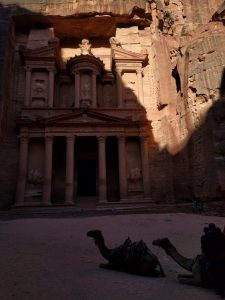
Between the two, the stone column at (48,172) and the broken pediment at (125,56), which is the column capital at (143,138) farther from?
the broken pediment at (125,56)

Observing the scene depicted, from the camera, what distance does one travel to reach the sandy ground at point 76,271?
155 inches

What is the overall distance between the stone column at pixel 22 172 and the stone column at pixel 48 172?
1.43 metres

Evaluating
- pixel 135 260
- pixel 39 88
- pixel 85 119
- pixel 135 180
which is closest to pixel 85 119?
pixel 85 119

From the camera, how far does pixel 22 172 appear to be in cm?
2000

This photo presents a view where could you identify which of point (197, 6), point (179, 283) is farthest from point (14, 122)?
point (179, 283)

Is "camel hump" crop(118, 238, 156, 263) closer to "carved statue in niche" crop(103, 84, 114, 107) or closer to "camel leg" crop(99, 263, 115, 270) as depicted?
"camel leg" crop(99, 263, 115, 270)

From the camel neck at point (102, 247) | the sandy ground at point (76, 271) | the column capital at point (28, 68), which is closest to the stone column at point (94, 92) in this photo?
the column capital at point (28, 68)

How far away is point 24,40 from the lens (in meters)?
25.9

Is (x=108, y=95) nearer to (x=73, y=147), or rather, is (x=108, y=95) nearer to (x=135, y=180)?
(x=73, y=147)

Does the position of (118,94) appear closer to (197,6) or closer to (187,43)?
(187,43)

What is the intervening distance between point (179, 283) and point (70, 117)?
1762 centimetres

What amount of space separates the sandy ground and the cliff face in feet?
27.0

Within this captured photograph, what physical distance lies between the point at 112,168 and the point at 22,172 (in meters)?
6.68

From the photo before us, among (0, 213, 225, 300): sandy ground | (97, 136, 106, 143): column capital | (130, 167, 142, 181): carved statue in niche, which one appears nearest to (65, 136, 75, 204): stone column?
(97, 136, 106, 143): column capital
